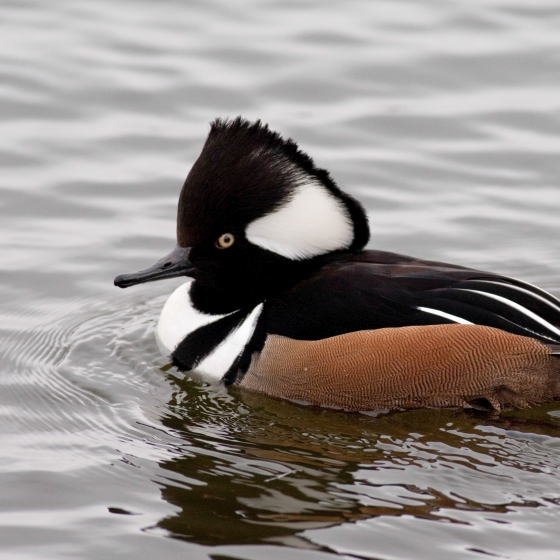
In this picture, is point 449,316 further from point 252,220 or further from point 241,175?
point 241,175

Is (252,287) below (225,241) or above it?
below

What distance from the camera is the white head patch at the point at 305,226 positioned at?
23.5ft

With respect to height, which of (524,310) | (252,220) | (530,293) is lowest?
(524,310)

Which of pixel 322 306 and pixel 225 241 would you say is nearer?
pixel 322 306

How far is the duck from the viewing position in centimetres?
668

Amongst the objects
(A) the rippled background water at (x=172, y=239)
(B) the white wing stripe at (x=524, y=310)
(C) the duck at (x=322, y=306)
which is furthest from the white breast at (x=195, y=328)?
(B) the white wing stripe at (x=524, y=310)

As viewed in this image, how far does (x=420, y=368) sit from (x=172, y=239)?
3.50 metres

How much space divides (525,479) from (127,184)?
5411 millimetres

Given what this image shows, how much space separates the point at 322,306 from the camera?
22.5 feet

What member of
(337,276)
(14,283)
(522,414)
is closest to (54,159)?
(14,283)

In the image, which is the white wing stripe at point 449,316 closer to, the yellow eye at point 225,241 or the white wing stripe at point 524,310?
the white wing stripe at point 524,310

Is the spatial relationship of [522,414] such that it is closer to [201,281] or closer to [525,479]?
[525,479]

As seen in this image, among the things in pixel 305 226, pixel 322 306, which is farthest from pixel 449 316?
pixel 305 226

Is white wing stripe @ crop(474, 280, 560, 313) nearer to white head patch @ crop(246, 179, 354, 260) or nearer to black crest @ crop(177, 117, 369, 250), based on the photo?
white head patch @ crop(246, 179, 354, 260)
